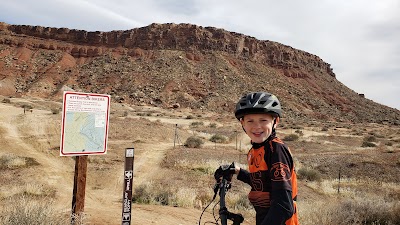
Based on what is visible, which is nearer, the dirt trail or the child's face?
the child's face

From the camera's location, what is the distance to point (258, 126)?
2.76 meters

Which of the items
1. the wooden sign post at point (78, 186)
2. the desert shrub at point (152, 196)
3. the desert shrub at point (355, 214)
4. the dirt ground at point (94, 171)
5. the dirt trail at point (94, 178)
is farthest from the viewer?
the desert shrub at point (152, 196)

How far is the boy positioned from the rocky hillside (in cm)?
5745

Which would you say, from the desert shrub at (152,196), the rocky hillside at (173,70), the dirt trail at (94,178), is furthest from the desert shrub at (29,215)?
the rocky hillside at (173,70)

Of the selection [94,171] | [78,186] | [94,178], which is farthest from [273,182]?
[94,171]

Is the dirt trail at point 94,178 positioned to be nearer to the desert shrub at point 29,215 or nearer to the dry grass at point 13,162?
the dry grass at point 13,162

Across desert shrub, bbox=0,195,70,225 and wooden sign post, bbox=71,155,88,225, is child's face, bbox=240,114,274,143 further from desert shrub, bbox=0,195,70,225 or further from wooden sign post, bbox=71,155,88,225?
desert shrub, bbox=0,195,70,225

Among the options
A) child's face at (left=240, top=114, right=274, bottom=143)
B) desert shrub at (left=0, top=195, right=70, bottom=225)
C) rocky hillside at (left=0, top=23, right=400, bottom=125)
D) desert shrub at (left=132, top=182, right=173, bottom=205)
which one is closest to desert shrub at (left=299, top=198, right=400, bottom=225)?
desert shrub at (left=132, top=182, right=173, bottom=205)

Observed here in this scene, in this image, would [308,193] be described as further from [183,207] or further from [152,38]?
[152,38]

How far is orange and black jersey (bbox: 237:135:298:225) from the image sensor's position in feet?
7.54

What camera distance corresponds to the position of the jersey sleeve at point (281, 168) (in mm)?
2361

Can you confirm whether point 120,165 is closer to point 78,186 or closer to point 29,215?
point 78,186

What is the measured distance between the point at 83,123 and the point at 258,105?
3088 millimetres

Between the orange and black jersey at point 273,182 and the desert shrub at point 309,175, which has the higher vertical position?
the orange and black jersey at point 273,182
